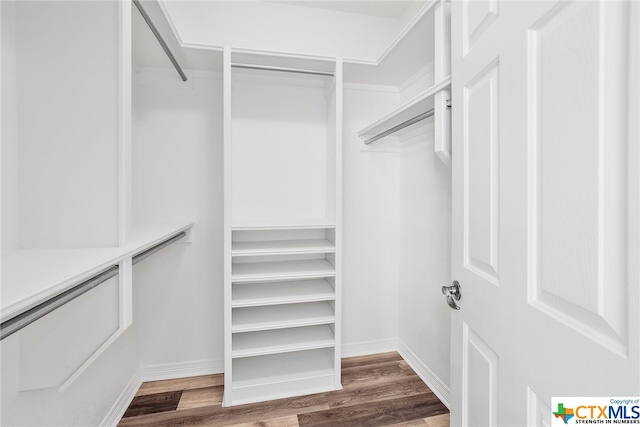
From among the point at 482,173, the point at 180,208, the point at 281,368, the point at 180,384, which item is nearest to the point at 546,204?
the point at 482,173

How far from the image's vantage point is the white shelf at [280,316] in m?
1.78

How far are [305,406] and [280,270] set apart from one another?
0.78 metres

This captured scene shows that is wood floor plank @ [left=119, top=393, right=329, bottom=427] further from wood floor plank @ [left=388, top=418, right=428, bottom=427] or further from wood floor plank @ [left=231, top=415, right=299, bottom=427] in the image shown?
wood floor plank @ [left=388, top=418, right=428, bottom=427]

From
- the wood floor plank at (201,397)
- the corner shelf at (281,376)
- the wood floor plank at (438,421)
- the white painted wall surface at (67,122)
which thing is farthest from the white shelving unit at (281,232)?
the white painted wall surface at (67,122)

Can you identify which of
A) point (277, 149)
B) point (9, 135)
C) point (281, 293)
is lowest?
point (281, 293)

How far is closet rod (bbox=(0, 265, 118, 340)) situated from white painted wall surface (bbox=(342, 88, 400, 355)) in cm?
160

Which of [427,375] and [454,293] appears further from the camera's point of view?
[427,375]

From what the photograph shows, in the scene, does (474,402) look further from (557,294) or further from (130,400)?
(130,400)

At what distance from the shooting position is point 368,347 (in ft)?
7.60

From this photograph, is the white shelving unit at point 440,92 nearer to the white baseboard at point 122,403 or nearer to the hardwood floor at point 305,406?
the hardwood floor at point 305,406

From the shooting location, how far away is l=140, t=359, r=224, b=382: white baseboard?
2013mm

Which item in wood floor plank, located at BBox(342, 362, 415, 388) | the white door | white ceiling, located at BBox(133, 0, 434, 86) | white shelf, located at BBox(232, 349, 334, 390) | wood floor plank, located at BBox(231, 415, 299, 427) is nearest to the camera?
the white door

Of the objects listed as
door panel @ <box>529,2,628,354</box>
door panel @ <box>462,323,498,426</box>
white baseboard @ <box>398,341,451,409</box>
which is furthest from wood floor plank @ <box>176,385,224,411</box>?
door panel @ <box>529,2,628,354</box>

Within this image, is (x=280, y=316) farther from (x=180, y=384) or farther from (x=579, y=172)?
(x=579, y=172)
